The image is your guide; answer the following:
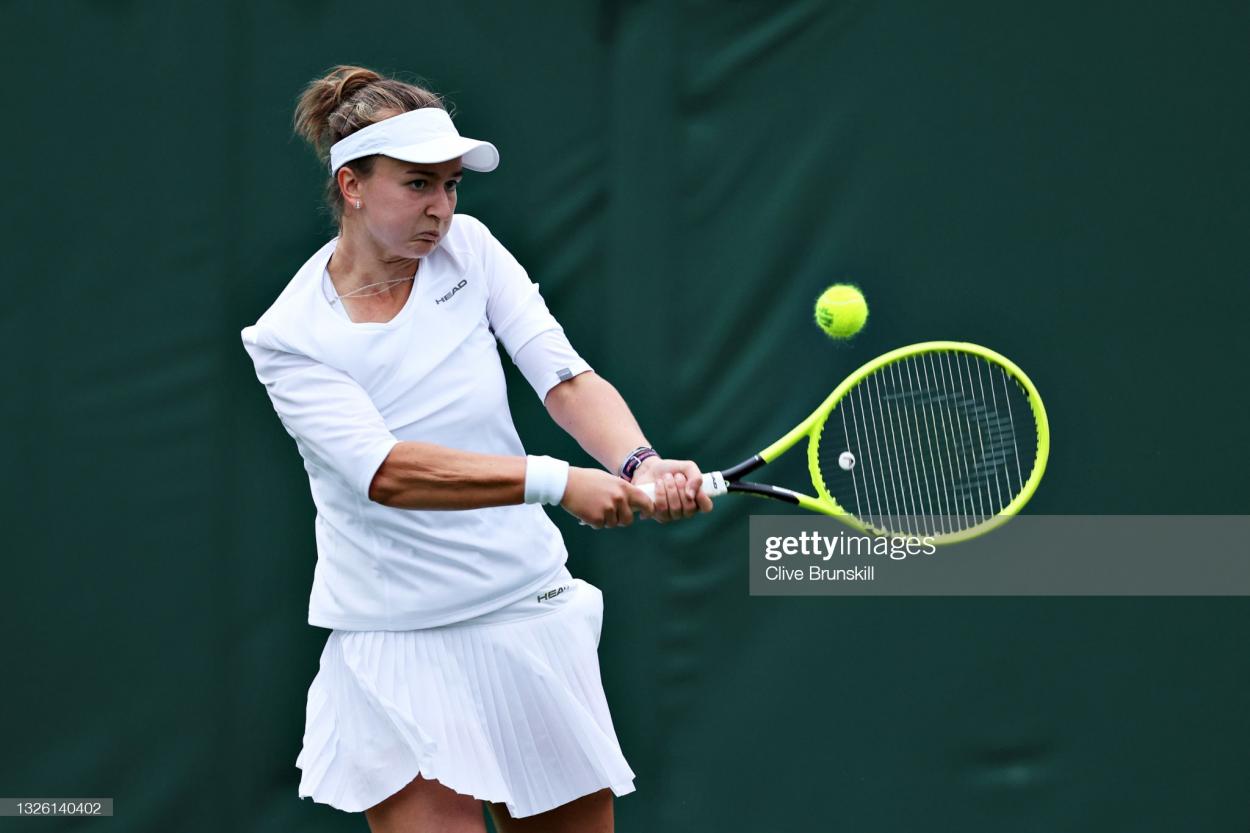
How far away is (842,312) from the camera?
370 cm

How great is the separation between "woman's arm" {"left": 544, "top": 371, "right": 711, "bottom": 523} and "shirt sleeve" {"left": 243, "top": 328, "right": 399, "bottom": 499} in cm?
38

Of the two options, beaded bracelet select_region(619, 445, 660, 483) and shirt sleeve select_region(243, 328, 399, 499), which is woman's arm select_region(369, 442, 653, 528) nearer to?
shirt sleeve select_region(243, 328, 399, 499)

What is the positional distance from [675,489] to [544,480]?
0.79 ft

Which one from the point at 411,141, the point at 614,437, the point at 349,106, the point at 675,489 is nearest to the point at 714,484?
the point at 675,489

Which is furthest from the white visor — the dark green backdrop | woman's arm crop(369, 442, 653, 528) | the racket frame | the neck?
the dark green backdrop

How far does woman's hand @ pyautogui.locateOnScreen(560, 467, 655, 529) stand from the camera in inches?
115

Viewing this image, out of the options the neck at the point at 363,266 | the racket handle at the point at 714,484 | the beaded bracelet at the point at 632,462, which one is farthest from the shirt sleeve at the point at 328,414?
the racket handle at the point at 714,484

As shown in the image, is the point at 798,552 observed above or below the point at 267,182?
below

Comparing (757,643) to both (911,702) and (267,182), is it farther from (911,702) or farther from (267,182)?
(267,182)

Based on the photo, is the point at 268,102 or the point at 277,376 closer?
the point at 277,376

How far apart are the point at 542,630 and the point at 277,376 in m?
0.65

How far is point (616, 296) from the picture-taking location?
3.99 meters

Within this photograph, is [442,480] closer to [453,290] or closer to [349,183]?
[453,290]

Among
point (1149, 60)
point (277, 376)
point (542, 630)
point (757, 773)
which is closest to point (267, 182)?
point (277, 376)
